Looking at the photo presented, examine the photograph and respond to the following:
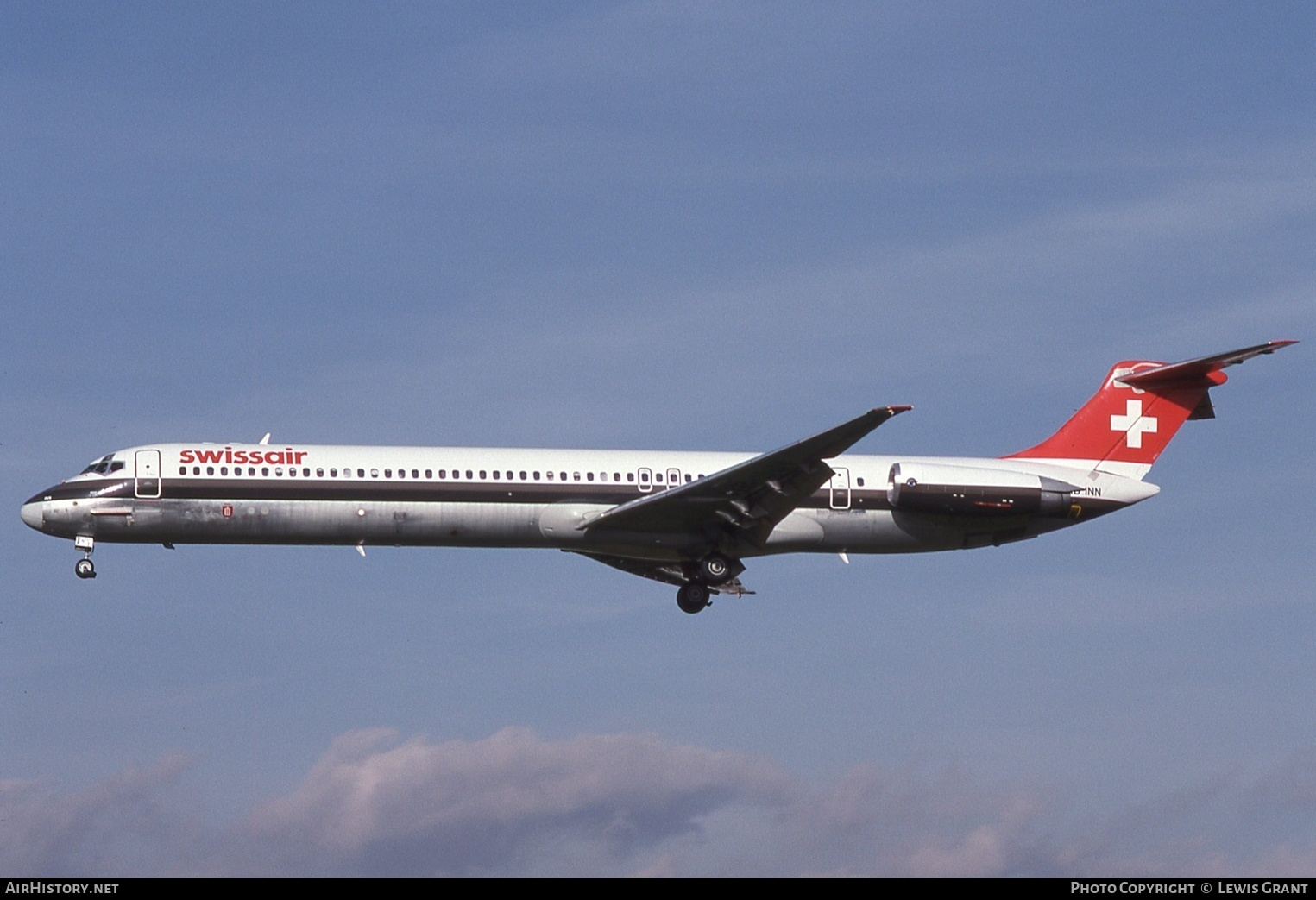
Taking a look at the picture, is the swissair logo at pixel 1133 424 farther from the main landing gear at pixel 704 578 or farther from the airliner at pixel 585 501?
the main landing gear at pixel 704 578

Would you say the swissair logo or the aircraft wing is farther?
the swissair logo

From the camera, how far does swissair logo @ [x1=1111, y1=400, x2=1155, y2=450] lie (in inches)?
1788

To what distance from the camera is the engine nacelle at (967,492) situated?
4206 centimetres

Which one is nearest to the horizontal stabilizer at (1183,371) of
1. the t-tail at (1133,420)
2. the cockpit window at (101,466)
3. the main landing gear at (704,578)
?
the t-tail at (1133,420)

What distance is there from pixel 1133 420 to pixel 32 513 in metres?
26.8

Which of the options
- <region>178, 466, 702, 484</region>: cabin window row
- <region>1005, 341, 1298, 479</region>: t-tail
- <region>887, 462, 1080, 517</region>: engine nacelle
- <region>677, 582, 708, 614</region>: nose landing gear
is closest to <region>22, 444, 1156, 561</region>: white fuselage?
<region>178, 466, 702, 484</region>: cabin window row

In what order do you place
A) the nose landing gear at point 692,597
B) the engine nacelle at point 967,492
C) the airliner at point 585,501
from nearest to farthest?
the airliner at point 585,501
the engine nacelle at point 967,492
the nose landing gear at point 692,597

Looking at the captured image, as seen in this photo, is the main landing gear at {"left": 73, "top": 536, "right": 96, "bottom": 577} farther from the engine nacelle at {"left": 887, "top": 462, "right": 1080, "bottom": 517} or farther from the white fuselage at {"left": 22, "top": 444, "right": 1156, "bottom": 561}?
the engine nacelle at {"left": 887, "top": 462, "right": 1080, "bottom": 517}

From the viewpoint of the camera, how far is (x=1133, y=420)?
45531 mm

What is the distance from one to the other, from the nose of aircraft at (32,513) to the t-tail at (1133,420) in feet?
77.4

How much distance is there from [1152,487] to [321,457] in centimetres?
2048

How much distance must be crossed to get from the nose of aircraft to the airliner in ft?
0.14
